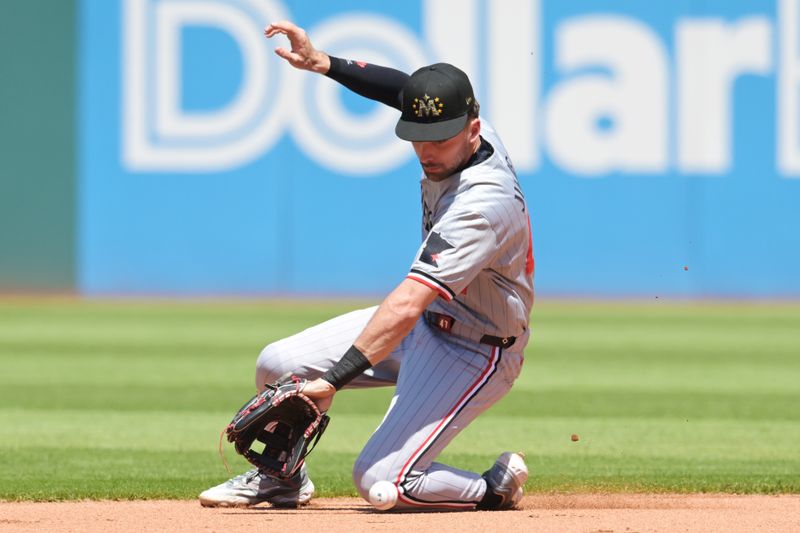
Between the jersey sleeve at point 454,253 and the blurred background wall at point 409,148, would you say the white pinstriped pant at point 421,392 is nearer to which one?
the jersey sleeve at point 454,253

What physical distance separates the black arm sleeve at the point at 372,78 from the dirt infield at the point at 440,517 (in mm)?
1699

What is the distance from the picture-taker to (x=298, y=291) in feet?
54.4

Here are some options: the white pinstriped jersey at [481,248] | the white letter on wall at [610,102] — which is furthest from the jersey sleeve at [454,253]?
the white letter on wall at [610,102]

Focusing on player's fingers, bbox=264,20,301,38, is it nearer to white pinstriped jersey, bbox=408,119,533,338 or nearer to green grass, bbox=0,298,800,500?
white pinstriped jersey, bbox=408,119,533,338

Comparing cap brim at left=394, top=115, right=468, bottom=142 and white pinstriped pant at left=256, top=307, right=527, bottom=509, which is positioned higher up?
cap brim at left=394, top=115, right=468, bottom=142

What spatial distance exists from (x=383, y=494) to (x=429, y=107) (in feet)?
4.61

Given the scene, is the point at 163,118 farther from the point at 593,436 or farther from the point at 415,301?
the point at 415,301

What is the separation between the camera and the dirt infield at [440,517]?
14.7ft

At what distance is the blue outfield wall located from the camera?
16406 millimetres

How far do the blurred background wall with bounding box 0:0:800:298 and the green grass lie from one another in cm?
208

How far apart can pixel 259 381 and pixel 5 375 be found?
199 inches

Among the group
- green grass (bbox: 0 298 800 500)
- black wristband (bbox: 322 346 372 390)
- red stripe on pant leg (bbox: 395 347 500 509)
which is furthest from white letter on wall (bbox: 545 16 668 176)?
black wristband (bbox: 322 346 372 390)

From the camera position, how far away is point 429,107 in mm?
4727

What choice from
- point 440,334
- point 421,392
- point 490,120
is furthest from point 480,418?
point 490,120
